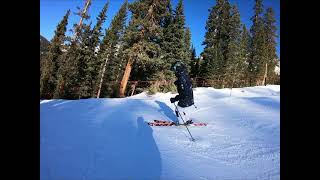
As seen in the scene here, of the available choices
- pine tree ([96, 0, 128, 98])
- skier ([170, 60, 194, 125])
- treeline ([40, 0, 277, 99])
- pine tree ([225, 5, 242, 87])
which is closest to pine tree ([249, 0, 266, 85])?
treeline ([40, 0, 277, 99])

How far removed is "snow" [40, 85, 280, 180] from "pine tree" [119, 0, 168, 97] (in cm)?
1388

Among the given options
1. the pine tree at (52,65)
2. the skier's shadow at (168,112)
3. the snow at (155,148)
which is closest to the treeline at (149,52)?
the pine tree at (52,65)

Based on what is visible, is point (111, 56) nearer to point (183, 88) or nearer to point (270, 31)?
point (270, 31)

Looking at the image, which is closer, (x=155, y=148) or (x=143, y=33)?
(x=155, y=148)

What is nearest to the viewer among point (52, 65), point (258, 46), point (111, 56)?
point (52, 65)

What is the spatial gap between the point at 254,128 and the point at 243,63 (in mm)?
41714

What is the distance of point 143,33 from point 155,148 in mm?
20125

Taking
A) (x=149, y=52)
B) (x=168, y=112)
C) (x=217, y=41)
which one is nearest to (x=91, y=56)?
(x=149, y=52)

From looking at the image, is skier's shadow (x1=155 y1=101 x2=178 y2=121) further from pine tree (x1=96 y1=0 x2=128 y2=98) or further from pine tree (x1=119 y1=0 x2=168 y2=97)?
pine tree (x1=96 y1=0 x2=128 y2=98)

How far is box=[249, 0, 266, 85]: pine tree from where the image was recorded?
49.4 meters

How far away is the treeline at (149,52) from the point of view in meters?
26.5

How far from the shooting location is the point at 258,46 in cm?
5016
